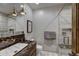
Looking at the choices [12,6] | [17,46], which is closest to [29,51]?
[17,46]

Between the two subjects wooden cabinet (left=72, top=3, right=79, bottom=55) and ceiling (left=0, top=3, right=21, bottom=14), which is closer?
wooden cabinet (left=72, top=3, right=79, bottom=55)

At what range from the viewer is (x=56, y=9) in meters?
1.35

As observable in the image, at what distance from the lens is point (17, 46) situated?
1.34m

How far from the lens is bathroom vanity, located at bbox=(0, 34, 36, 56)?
122cm

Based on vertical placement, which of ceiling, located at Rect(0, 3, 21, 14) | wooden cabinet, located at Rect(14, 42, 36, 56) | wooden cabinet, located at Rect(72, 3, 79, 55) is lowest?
wooden cabinet, located at Rect(14, 42, 36, 56)

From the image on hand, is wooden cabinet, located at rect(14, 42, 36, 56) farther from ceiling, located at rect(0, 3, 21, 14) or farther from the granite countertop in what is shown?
ceiling, located at rect(0, 3, 21, 14)

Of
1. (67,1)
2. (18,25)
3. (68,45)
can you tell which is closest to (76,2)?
(67,1)

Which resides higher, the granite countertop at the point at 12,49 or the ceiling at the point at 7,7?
the ceiling at the point at 7,7

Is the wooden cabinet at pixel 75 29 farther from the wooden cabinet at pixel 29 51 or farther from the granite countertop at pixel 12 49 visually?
the granite countertop at pixel 12 49

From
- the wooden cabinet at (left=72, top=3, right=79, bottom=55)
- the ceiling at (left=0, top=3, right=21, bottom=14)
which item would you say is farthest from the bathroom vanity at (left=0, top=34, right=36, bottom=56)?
the wooden cabinet at (left=72, top=3, right=79, bottom=55)

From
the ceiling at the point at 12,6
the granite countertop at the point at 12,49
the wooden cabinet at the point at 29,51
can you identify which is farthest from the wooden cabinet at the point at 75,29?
the granite countertop at the point at 12,49

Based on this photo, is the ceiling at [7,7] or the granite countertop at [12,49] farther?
the ceiling at [7,7]

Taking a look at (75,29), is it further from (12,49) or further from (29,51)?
(12,49)

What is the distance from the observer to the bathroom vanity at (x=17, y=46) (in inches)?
48.1
